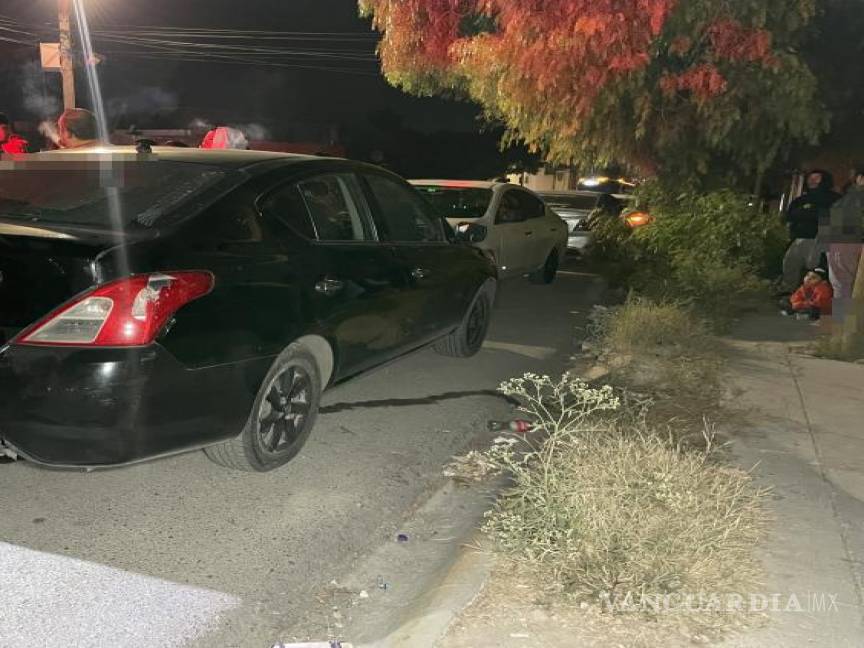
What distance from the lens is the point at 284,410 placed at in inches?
166

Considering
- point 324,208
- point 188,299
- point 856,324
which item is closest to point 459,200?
point 856,324

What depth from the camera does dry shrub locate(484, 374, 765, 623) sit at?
2.97m

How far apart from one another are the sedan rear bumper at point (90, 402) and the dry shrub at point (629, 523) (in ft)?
4.93

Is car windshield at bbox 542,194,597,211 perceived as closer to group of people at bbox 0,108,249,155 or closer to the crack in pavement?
group of people at bbox 0,108,249,155

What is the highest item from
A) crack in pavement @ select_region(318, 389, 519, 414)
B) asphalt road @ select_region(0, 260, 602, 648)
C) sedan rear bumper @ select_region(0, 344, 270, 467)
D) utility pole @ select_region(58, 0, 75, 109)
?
utility pole @ select_region(58, 0, 75, 109)

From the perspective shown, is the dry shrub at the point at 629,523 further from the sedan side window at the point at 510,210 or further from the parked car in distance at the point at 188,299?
the sedan side window at the point at 510,210

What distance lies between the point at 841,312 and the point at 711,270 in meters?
1.84

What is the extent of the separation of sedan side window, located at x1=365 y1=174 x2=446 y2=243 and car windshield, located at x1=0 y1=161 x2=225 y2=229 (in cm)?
135

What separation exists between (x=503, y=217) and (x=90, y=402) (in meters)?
7.02

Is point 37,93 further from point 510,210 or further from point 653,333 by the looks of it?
point 653,333

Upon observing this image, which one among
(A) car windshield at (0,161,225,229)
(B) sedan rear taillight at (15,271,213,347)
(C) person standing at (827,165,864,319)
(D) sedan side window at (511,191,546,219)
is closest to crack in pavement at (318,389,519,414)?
(A) car windshield at (0,161,225,229)

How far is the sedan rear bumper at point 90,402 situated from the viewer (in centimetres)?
322

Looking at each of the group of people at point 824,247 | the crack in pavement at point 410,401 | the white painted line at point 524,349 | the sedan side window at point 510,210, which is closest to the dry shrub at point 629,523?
the crack in pavement at point 410,401

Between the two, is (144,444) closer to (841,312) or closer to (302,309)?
(302,309)
